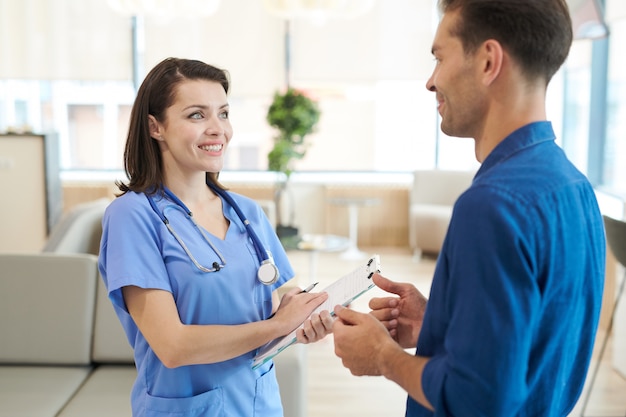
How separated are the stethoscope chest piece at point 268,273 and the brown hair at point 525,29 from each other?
28.3 inches

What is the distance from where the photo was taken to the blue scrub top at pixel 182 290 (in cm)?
145

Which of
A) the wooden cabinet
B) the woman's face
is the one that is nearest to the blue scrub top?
the woman's face

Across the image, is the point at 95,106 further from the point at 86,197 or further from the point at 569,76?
the point at 569,76

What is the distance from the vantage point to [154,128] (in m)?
1.61

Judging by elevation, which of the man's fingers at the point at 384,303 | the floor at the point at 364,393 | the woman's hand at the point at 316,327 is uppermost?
the man's fingers at the point at 384,303

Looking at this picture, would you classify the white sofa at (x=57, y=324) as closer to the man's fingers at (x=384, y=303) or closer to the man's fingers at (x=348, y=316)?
the man's fingers at (x=384, y=303)

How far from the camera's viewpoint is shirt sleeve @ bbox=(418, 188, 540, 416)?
0.94 metres

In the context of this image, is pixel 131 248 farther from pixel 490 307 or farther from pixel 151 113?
pixel 490 307

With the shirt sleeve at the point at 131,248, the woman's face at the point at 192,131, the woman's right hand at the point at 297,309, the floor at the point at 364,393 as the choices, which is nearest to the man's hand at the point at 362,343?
the woman's right hand at the point at 297,309

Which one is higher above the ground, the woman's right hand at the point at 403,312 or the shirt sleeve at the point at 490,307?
the shirt sleeve at the point at 490,307

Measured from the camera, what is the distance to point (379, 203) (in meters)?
7.53

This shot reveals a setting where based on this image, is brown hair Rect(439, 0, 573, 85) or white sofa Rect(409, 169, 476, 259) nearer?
brown hair Rect(439, 0, 573, 85)

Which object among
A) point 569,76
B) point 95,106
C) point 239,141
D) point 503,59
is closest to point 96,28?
point 95,106

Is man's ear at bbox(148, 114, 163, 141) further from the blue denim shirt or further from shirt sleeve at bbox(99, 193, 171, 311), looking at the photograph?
the blue denim shirt
